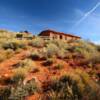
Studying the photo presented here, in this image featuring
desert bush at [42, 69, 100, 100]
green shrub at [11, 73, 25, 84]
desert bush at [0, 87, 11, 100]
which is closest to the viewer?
desert bush at [42, 69, 100, 100]

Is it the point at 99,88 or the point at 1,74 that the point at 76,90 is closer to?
the point at 99,88

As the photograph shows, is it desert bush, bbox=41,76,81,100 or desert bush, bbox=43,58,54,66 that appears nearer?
desert bush, bbox=41,76,81,100

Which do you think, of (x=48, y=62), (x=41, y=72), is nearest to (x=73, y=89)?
(x=41, y=72)

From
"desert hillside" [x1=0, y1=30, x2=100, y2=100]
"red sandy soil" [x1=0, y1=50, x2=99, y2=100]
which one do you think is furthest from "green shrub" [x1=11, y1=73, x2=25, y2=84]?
"red sandy soil" [x1=0, y1=50, x2=99, y2=100]

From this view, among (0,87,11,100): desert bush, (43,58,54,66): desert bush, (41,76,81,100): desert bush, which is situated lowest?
(0,87,11,100): desert bush

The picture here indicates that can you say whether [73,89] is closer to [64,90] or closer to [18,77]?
[64,90]

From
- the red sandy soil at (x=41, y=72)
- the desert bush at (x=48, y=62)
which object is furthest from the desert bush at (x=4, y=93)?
the desert bush at (x=48, y=62)

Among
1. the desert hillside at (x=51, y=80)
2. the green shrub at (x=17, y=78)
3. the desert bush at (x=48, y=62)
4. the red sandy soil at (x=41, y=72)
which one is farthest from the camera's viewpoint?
the desert bush at (x=48, y=62)

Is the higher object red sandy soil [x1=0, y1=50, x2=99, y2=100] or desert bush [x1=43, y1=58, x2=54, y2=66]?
desert bush [x1=43, y1=58, x2=54, y2=66]

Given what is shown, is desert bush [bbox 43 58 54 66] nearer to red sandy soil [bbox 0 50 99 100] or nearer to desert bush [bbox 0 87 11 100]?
red sandy soil [bbox 0 50 99 100]

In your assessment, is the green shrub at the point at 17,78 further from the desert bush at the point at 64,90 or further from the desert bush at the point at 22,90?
the desert bush at the point at 64,90

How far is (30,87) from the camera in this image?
860 cm

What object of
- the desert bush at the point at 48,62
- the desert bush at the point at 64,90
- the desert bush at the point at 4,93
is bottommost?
the desert bush at the point at 4,93

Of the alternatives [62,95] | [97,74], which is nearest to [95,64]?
[97,74]
